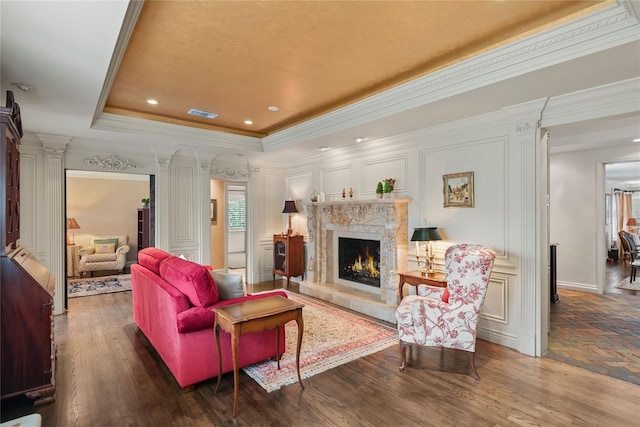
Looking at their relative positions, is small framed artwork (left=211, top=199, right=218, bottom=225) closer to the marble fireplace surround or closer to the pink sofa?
the marble fireplace surround

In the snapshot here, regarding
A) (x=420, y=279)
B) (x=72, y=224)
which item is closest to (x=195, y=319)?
(x=420, y=279)

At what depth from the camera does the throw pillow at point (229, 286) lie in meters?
2.91

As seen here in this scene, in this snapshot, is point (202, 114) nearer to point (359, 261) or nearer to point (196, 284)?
point (196, 284)

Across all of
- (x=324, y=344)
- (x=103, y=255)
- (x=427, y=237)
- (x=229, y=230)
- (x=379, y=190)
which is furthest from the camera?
(x=229, y=230)

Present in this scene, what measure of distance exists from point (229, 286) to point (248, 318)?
686 mm

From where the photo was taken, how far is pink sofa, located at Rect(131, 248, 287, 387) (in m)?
2.58

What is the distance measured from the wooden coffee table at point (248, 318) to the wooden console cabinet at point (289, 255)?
3.54 m

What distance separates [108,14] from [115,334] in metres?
3.43

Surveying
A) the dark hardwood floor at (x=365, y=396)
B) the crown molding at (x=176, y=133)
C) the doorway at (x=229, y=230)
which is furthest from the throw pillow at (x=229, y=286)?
the doorway at (x=229, y=230)

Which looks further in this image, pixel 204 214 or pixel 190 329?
pixel 204 214

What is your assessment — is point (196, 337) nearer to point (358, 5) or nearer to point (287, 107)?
point (358, 5)

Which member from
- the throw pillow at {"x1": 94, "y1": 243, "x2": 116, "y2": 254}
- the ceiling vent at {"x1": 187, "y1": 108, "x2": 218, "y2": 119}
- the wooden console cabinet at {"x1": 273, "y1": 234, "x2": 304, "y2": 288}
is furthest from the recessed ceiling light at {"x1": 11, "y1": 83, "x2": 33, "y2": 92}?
the throw pillow at {"x1": 94, "y1": 243, "x2": 116, "y2": 254}

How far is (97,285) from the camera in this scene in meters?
6.43

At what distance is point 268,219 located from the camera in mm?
6969
